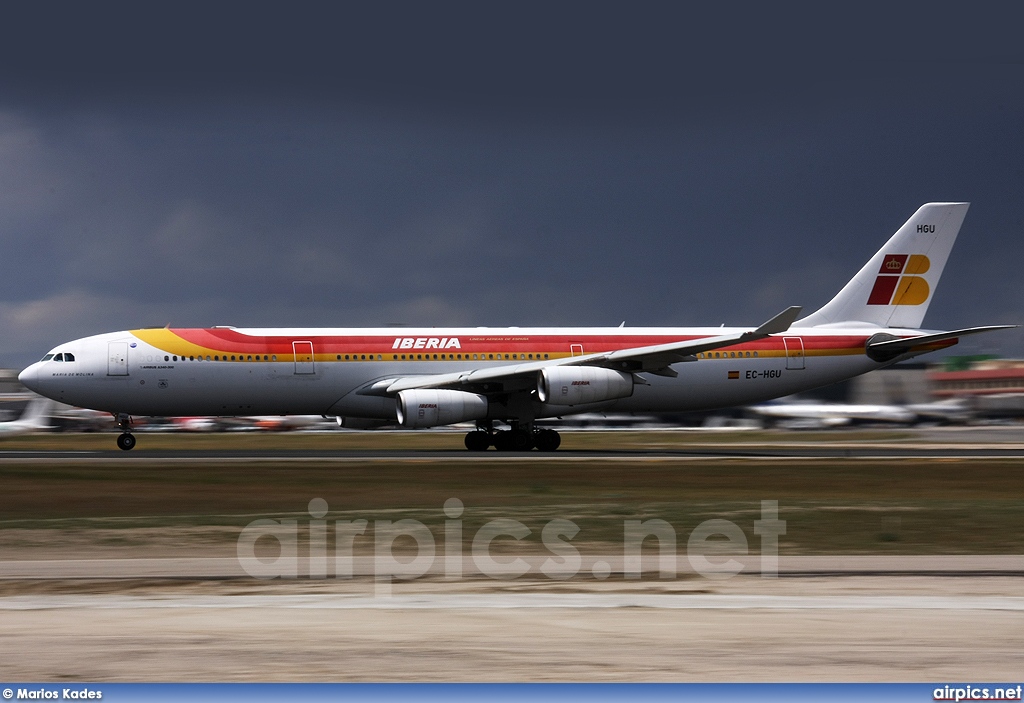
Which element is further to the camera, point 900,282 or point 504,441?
point 900,282

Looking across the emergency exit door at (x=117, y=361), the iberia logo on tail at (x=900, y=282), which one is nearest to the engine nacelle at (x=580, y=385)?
the iberia logo on tail at (x=900, y=282)

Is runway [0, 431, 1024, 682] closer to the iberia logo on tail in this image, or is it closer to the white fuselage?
the white fuselage

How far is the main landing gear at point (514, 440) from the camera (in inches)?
1602

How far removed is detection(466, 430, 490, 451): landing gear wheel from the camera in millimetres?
41281

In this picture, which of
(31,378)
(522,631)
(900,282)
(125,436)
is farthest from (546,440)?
(522,631)

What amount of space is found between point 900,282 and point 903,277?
22cm

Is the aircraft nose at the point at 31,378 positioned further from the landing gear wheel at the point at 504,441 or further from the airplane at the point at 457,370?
the landing gear wheel at the point at 504,441

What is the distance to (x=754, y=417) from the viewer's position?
91500 millimetres

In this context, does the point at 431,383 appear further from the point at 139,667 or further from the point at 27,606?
the point at 139,667

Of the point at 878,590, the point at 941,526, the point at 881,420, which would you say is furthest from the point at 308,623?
the point at 881,420

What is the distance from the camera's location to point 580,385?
38.1 metres

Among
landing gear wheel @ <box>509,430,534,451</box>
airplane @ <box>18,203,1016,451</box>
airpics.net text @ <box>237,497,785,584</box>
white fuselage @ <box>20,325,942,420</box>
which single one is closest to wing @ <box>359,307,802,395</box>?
airplane @ <box>18,203,1016,451</box>

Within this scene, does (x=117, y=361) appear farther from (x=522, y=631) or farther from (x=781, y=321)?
(x=522, y=631)

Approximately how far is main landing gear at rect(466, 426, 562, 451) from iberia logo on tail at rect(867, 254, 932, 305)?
12.7m
